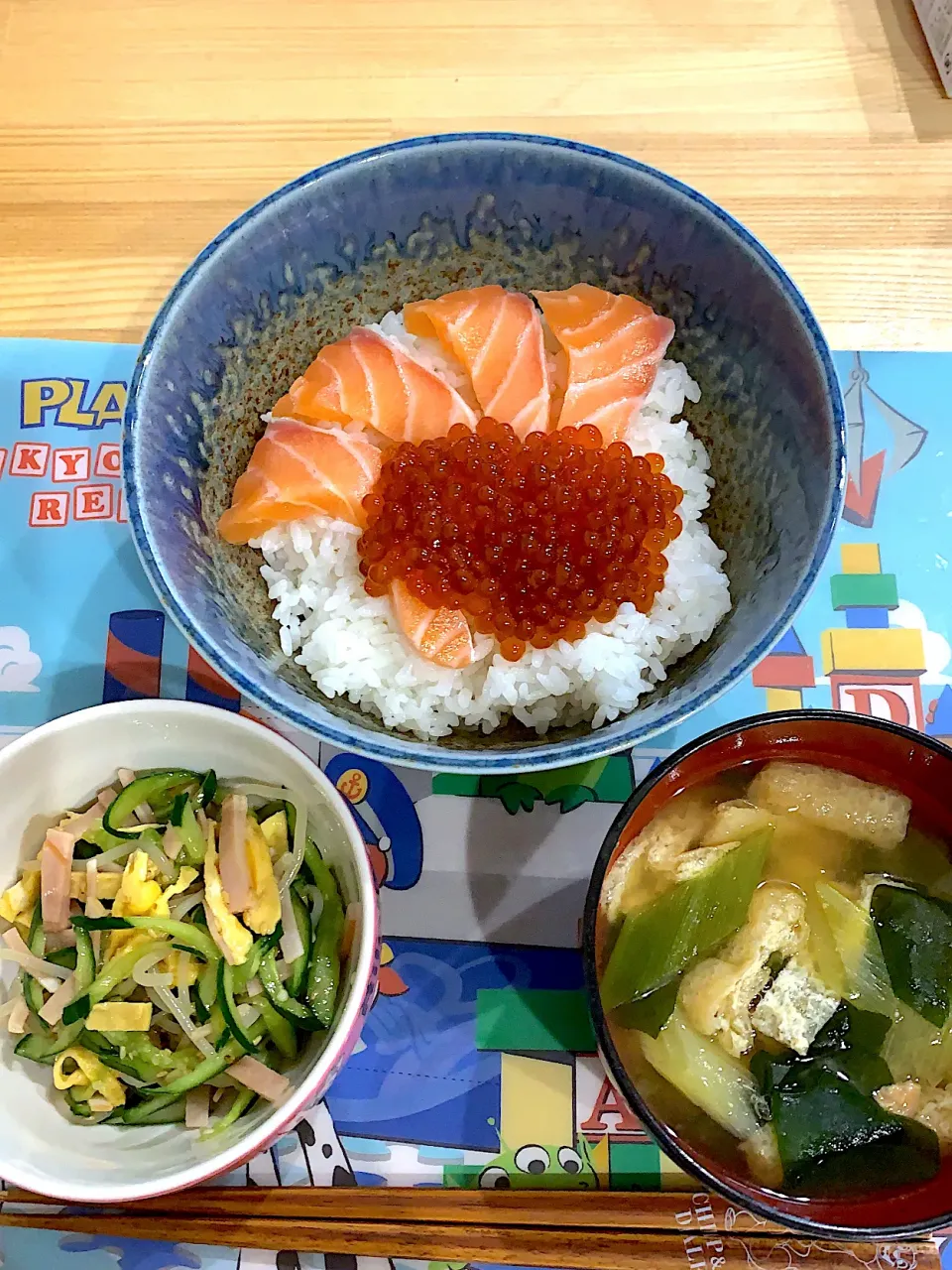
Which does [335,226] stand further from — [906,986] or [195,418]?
[906,986]

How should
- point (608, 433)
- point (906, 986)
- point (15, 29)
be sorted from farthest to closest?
point (15, 29) → point (608, 433) → point (906, 986)

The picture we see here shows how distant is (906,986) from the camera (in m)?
1.14

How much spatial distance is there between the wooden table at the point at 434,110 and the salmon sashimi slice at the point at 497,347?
0.60 meters

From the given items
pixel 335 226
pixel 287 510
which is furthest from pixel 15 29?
pixel 287 510

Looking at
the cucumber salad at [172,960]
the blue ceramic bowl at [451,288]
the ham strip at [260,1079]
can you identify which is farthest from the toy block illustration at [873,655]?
the ham strip at [260,1079]

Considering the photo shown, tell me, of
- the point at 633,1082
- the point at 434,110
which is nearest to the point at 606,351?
the point at 434,110

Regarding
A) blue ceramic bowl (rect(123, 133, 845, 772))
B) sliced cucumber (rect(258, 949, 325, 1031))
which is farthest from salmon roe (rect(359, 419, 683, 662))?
sliced cucumber (rect(258, 949, 325, 1031))

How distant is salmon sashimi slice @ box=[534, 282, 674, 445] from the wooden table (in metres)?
0.51

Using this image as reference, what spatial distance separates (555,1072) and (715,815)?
1.34 ft

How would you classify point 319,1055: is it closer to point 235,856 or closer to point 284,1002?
point 284,1002

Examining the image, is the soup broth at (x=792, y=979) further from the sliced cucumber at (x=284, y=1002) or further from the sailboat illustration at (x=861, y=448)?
the sailboat illustration at (x=861, y=448)

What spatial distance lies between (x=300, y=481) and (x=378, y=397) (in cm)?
Result: 17

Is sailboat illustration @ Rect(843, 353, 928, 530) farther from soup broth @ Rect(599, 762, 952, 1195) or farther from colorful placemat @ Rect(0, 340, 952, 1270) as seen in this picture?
soup broth @ Rect(599, 762, 952, 1195)

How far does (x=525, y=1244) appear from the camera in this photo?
120 centimetres
